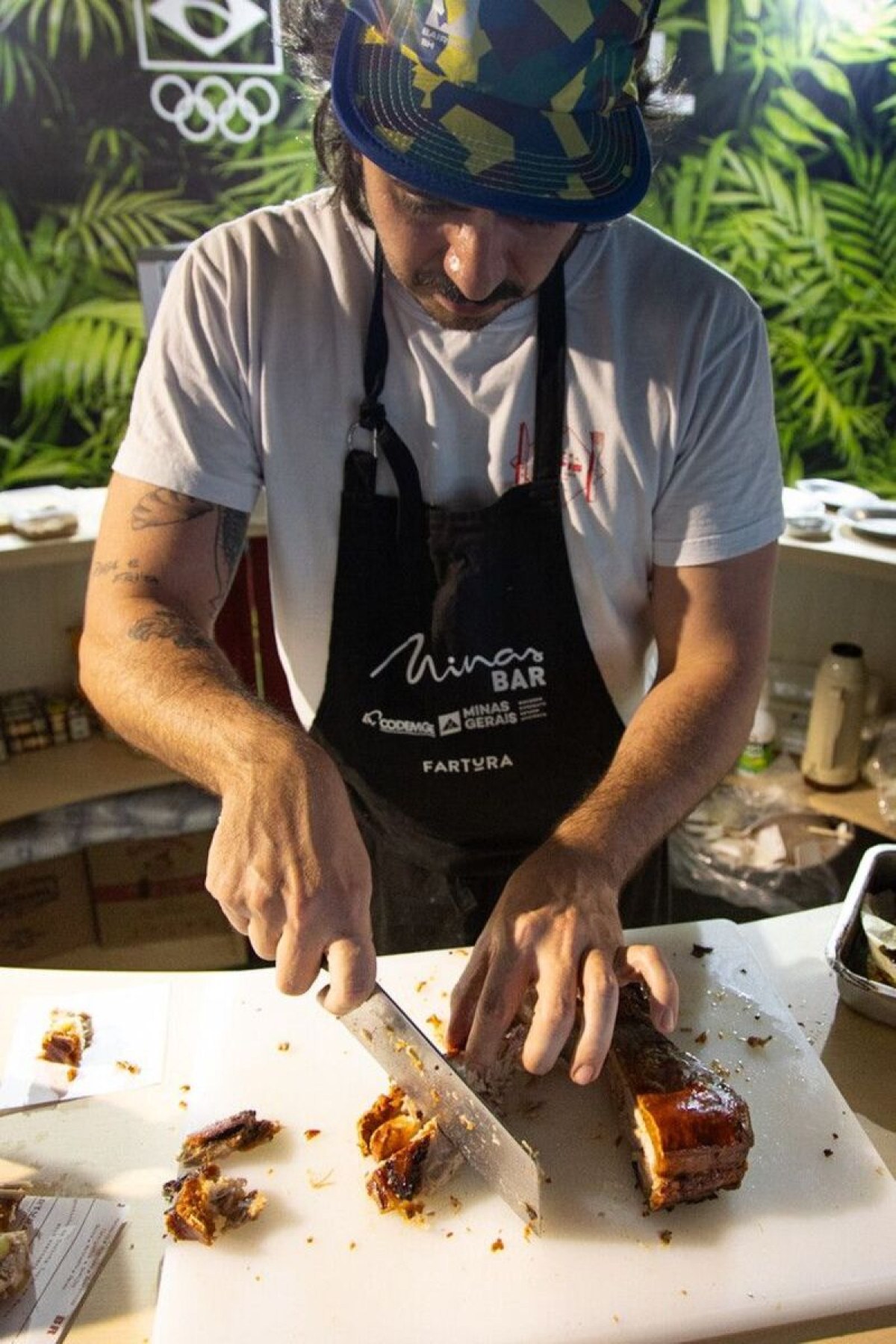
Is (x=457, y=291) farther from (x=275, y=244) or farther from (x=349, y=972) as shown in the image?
(x=349, y=972)

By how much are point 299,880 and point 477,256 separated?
778mm

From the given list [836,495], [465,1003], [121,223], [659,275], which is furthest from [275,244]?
[121,223]

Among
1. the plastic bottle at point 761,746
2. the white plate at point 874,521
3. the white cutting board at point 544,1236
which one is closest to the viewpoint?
the white cutting board at point 544,1236

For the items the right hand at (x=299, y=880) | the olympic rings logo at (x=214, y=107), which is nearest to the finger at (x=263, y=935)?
the right hand at (x=299, y=880)

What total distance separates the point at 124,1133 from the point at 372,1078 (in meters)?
0.30

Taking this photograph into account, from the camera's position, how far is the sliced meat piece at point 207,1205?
1144 mm

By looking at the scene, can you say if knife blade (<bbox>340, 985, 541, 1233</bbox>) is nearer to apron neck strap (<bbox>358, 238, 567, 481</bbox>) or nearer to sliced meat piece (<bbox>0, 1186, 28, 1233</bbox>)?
sliced meat piece (<bbox>0, 1186, 28, 1233</bbox>)

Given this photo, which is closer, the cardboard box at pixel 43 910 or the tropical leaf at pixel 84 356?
the cardboard box at pixel 43 910

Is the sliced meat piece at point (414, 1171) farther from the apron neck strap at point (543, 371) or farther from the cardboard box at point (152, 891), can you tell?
the cardboard box at point (152, 891)

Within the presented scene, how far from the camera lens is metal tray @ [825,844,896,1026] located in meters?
1.44

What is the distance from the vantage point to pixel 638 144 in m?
1.35

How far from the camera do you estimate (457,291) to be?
55.1 inches

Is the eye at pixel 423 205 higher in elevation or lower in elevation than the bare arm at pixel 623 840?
higher

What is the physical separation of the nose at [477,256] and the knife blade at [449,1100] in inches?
33.7
